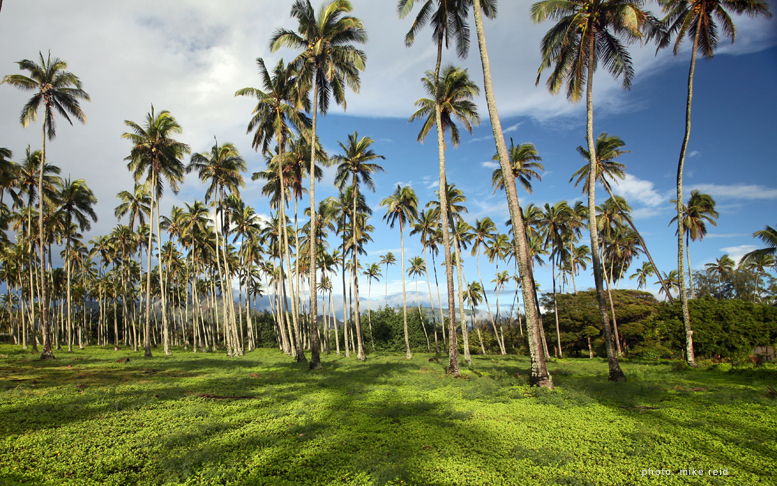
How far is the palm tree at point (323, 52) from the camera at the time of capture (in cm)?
1781

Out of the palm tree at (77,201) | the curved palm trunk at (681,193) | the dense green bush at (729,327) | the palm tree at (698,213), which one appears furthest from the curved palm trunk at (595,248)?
the palm tree at (77,201)

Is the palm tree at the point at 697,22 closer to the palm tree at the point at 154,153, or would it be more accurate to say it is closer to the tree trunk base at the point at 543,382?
the tree trunk base at the point at 543,382

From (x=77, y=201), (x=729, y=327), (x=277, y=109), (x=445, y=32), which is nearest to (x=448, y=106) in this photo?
(x=445, y=32)

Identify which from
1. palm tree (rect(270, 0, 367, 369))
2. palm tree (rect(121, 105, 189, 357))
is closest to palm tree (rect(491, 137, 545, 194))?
palm tree (rect(270, 0, 367, 369))

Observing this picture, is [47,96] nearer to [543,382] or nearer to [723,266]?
[543,382]

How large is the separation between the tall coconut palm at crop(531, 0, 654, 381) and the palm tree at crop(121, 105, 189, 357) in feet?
86.0

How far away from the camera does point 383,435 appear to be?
7.10 meters

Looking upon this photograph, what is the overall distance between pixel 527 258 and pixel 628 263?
46.7 meters

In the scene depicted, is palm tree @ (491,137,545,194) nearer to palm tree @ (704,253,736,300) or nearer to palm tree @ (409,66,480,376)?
palm tree @ (409,66,480,376)

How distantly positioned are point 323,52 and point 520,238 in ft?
52.1

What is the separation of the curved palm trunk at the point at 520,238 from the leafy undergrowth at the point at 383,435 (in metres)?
0.79

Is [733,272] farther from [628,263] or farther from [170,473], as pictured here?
[170,473]

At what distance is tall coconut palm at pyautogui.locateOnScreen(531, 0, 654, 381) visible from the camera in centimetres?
1396

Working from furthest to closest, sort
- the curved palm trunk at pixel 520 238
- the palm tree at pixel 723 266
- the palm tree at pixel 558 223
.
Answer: the palm tree at pixel 723 266
the palm tree at pixel 558 223
the curved palm trunk at pixel 520 238
